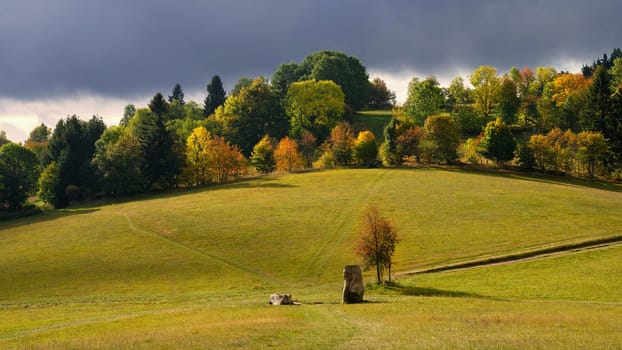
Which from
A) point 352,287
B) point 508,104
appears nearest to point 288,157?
point 508,104

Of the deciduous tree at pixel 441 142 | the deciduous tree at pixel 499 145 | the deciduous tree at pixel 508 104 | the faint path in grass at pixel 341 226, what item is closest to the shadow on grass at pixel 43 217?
the faint path in grass at pixel 341 226

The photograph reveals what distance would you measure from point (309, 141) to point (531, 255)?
81534mm

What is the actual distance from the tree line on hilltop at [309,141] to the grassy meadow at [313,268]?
30.9ft

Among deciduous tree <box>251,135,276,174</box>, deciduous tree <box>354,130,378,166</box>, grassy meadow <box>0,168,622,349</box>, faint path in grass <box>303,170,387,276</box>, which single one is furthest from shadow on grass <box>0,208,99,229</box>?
deciduous tree <box>354,130,378,166</box>

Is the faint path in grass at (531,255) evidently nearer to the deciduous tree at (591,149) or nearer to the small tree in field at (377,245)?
the small tree in field at (377,245)

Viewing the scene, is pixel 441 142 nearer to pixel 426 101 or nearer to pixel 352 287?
pixel 426 101

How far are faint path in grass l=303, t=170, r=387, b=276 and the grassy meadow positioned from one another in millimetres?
317

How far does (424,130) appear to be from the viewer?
126000 mm

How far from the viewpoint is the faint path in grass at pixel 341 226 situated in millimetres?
62750

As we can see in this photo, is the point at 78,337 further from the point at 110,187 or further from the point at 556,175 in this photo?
the point at 556,175

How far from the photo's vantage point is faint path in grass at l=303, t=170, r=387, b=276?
62.8 m

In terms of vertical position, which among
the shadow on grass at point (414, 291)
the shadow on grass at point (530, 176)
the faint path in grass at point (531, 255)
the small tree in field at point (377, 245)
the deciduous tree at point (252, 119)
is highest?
the deciduous tree at point (252, 119)

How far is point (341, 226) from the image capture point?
77.2 m

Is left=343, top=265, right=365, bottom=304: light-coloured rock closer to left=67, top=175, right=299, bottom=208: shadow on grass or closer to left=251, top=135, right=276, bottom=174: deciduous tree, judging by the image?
left=67, top=175, right=299, bottom=208: shadow on grass
